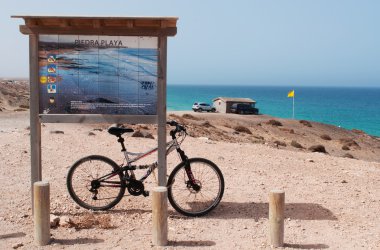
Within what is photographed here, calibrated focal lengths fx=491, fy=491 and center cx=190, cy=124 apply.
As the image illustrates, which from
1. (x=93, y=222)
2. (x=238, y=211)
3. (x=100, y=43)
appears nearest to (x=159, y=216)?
(x=93, y=222)

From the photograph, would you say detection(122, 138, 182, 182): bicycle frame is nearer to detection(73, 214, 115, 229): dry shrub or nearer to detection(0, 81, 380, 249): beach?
detection(0, 81, 380, 249): beach

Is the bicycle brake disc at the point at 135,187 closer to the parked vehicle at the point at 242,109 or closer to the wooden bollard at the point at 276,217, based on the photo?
the wooden bollard at the point at 276,217

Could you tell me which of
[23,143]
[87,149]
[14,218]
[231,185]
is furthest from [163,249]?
[23,143]

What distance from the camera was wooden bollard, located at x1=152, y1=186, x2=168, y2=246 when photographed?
6402mm

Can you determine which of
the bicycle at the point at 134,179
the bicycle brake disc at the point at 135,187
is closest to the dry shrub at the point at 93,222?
the bicycle at the point at 134,179

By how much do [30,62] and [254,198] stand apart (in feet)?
15.0

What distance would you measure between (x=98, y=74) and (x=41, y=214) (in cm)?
246

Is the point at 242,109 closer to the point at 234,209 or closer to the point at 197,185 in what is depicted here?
the point at 234,209

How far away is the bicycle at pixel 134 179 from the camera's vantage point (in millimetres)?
7754

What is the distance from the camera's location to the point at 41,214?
6449 mm

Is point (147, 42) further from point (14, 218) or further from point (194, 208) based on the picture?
point (14, 218)

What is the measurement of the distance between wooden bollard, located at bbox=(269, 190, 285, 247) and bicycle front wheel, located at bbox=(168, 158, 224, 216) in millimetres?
1484

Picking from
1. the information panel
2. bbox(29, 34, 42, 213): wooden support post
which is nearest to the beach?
bbox(29, 34, 42, 213): wooden support post

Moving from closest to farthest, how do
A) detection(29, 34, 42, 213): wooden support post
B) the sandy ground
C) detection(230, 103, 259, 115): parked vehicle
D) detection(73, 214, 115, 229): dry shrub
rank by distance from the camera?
the sandy ground < detection(73, 214, 115, 229): dry shrub < detection(29, 34, 42, 213): wooden support post < detection(230, 103, 259, 115): parked vehicle
